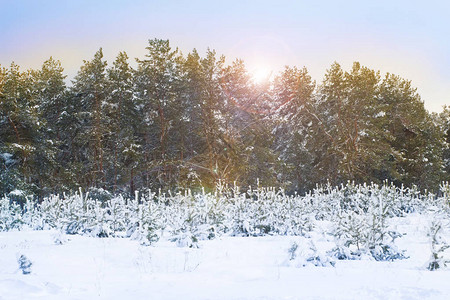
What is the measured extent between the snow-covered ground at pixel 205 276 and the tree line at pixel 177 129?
59.6ft

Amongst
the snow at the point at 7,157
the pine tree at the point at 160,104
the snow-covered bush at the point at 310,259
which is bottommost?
the snow-covered bush at the point at 310,259

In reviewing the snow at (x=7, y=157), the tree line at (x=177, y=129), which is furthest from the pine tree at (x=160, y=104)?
the snow at (x=7, y=157)

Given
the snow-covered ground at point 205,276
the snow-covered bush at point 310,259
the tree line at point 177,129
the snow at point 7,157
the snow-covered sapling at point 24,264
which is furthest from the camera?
the tree line at point 177,129

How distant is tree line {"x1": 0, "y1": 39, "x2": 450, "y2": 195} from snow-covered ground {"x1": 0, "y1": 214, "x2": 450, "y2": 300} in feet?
59.6

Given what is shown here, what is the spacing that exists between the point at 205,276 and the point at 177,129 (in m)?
23.6

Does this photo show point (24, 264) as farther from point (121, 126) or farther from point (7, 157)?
point (121, 126)

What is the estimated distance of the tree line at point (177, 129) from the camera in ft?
88.8

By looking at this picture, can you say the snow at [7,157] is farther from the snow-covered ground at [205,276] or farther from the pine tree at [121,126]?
the snow-covered ground at [205,276]

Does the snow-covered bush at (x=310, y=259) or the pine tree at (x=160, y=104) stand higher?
the pine tree at (x=160, y=104)

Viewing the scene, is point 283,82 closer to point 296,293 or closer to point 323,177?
point 323,177

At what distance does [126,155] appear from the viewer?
90.7 feet

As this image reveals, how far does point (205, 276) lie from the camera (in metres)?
6.41

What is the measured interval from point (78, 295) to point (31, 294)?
582 millimetres

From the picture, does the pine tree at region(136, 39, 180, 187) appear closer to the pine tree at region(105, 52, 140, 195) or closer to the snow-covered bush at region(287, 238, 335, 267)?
the pine tree at region(105, 52, 140, 195)
